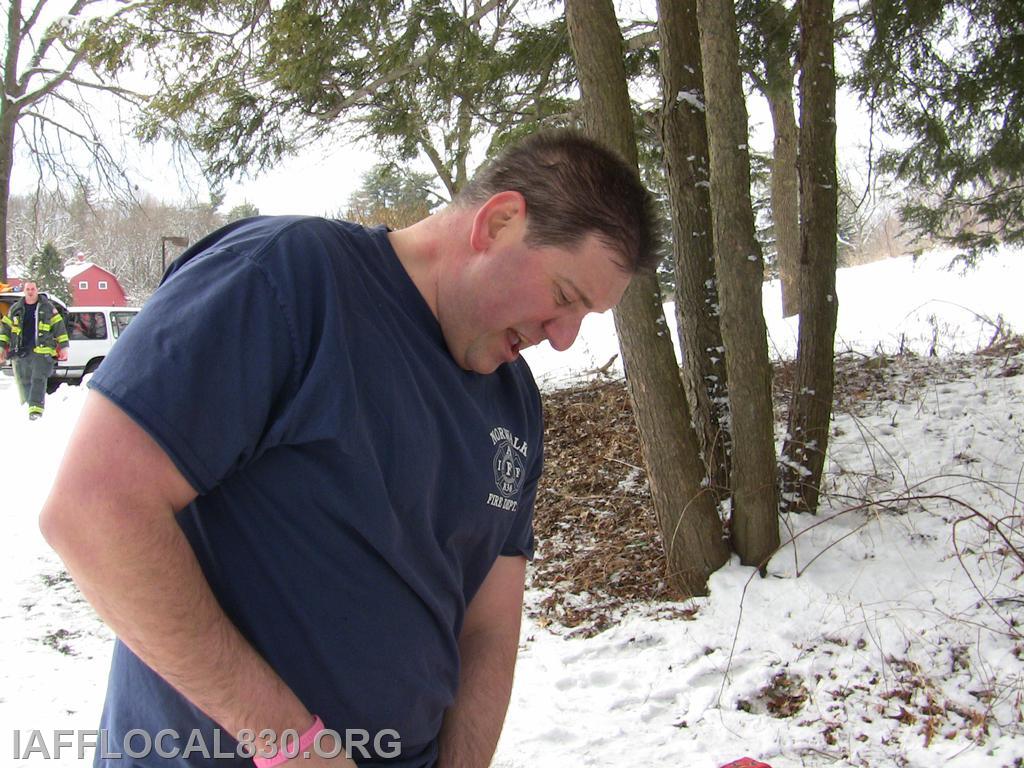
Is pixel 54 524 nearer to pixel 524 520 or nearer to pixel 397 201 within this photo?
pixel 524 520

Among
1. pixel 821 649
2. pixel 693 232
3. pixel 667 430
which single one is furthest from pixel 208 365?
pixel 693 232

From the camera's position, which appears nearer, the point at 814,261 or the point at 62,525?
the point at 62,525

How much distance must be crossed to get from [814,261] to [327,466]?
4.00m

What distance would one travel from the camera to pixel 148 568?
39.5 inches

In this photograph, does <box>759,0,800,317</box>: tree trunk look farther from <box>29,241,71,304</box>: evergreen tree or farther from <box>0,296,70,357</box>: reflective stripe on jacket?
<box>29,241,71,304</box>: evergreen tree

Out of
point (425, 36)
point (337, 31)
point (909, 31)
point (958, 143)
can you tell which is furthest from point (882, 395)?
point (337, 31)

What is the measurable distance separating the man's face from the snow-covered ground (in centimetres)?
226

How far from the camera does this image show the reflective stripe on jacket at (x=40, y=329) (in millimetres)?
10836

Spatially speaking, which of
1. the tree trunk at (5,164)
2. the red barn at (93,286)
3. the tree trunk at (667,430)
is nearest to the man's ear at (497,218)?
the tree trunk at (667,430)

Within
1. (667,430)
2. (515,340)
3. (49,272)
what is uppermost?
(49,272)

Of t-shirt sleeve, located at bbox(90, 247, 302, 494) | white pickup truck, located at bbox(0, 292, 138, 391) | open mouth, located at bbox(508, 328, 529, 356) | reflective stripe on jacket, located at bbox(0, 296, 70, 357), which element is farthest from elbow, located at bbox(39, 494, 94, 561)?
white pickup truck, located at bbox(0, 292, 138, 391)

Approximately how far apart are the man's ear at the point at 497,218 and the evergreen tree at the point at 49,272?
36.5 metres

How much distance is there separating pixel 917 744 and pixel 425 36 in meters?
5.94

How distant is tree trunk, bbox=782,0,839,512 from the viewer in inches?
174
